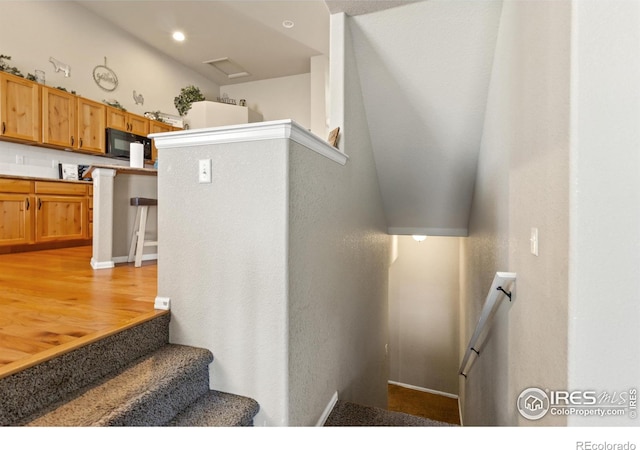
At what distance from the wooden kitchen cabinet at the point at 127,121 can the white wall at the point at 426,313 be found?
15.5ft

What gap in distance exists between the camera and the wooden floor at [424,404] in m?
5.04

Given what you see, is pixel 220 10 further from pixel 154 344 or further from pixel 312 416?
pixel 312 416

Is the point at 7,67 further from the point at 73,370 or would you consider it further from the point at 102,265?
the point at 73,370

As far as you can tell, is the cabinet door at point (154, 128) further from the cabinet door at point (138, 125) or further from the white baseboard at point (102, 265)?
the white baseboard at point (102, 265)

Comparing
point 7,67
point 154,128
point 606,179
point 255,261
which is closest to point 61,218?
point 7,67

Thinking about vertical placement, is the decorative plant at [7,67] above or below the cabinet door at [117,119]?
above

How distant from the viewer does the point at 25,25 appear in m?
4.14

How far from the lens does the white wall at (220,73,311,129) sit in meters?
6.48

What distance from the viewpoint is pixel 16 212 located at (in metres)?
3.72

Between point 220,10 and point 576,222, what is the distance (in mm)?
4955

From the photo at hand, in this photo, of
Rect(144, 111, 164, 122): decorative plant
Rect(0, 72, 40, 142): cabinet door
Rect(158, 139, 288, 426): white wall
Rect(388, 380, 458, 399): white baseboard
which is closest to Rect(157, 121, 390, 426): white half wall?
Rect(158, 139, 288, 426): white wall

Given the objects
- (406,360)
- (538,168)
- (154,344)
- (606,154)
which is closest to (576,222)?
(606,154)

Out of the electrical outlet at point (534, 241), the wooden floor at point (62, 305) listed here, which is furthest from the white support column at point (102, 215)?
the electrical outlet at point (534, 241)

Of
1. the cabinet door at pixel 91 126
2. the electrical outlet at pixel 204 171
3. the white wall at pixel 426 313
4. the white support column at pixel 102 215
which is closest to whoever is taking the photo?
the electrical outlet at pixel 204 171
